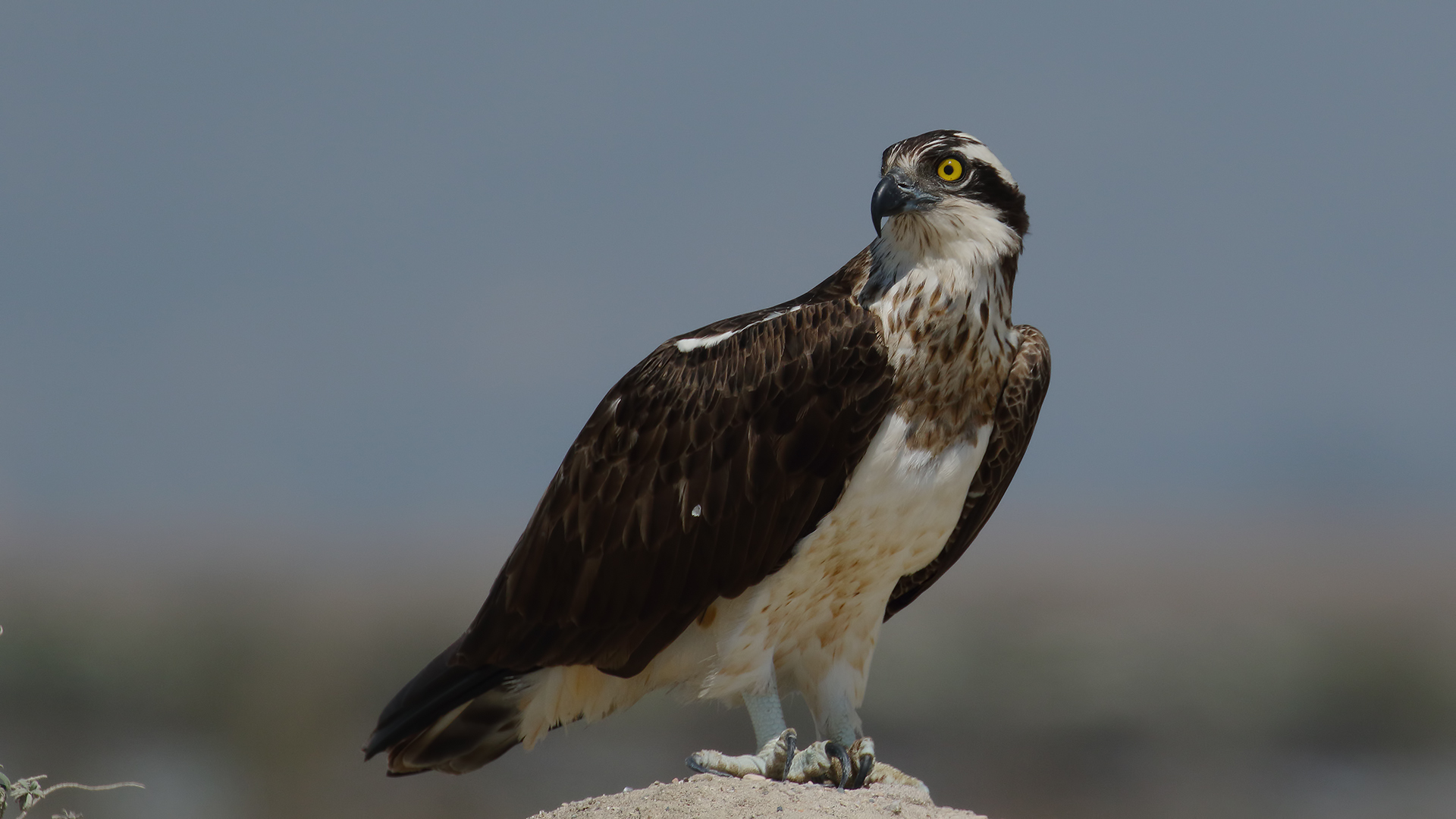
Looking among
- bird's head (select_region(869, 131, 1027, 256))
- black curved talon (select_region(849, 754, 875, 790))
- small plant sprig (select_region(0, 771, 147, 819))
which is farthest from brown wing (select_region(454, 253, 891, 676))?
small plant sprig (select_region(0, 771, 147, 819))

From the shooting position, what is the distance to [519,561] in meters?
7.76

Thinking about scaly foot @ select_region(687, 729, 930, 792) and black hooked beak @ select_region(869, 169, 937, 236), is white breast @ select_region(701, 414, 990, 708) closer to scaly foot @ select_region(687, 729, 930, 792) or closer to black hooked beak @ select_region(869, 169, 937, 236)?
scaly foot @ select_region(687, 729, 930, 792)

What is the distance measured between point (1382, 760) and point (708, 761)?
24406 mm

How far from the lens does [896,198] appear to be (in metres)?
7.11

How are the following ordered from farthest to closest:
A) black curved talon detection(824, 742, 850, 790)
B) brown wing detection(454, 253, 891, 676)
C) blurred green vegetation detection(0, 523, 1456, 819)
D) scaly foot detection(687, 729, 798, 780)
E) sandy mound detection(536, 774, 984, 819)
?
blurred green vegetation detection(0, 523, 1456, 819)
black curved talon detection(824, 742, 850, 790)
scaly foot detection(687, 729, 798, 780)
brown wing detection(454, 253, 891, 676)
sandy mound detection(536, 774, 984, 819)

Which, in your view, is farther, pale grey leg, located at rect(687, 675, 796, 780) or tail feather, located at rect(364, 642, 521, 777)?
tail feather, located at rect(364, 642, 521, 777)

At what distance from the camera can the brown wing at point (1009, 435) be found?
7492 mm

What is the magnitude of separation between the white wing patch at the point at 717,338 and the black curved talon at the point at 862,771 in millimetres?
1914

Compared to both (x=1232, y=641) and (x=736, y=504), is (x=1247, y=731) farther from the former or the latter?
(x=736, y=504)

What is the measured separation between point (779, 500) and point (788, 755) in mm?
1091

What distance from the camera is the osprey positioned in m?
6.99

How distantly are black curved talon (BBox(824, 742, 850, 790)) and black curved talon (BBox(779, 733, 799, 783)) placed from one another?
7.5 inches

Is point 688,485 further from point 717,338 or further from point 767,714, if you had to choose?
point 767,714

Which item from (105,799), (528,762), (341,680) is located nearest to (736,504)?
(528,762)
